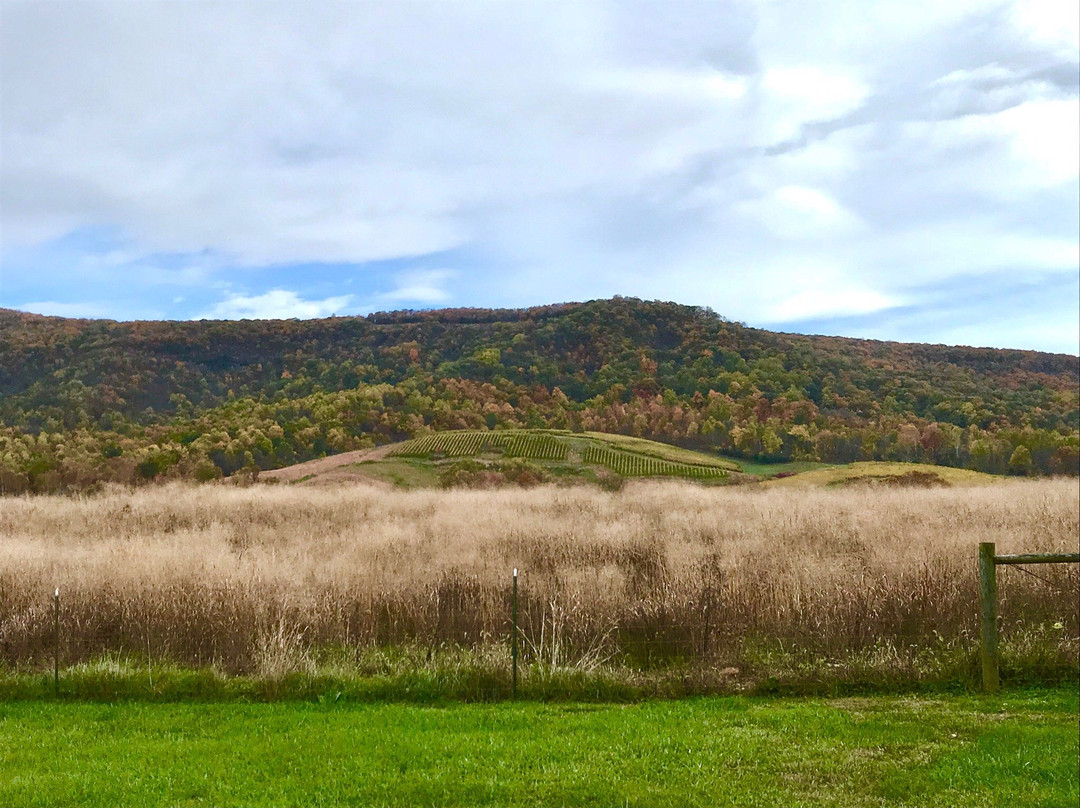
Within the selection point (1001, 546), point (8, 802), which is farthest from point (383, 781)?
point (1001, 546)

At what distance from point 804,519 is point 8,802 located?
23.6m

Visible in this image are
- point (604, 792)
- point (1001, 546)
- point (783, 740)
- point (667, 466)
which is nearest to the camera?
point (604, 792)

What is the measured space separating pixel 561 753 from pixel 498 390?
338 ft

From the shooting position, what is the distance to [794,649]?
9.30 metres

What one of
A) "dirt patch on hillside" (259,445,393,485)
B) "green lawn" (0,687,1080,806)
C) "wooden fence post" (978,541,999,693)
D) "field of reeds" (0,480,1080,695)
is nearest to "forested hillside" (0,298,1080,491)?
"dirt patch on hillside" (259,445,393,485)

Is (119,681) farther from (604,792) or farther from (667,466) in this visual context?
(667,466)

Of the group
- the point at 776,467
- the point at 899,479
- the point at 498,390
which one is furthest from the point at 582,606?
the point at 498,390

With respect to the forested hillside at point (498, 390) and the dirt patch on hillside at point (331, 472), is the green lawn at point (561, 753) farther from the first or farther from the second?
the forested hillside at point (498, 390)

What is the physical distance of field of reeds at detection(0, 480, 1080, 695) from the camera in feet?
30.2

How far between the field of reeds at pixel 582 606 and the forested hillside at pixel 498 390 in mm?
41963

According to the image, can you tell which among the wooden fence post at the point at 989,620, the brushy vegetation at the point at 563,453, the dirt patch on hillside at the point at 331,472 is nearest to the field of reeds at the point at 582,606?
the wooden fence post at the point at 989,620

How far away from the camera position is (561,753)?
6.56 m

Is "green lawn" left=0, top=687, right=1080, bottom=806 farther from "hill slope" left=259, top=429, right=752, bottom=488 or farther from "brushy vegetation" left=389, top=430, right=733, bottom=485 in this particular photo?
"brushy vegetation" left=389, top=430, right=733, bottom=485

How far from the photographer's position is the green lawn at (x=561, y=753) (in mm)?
5766
